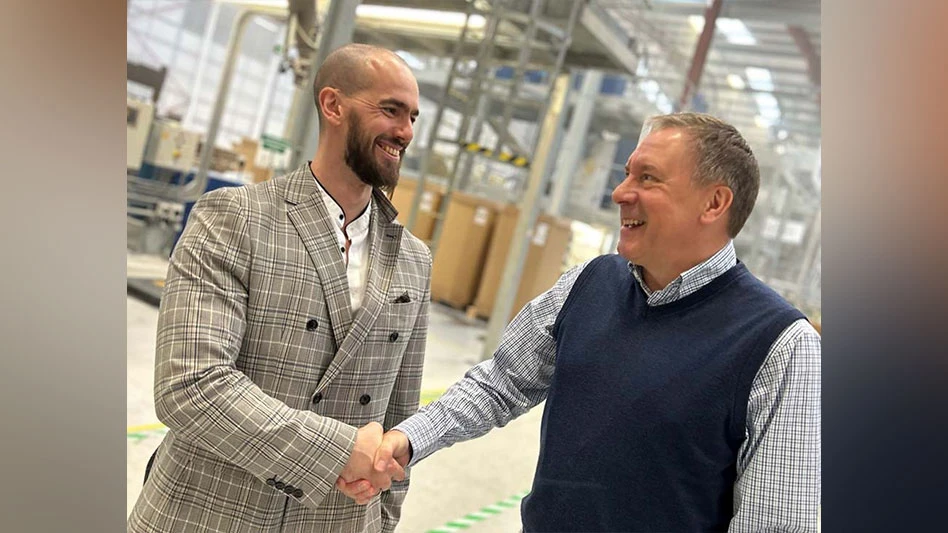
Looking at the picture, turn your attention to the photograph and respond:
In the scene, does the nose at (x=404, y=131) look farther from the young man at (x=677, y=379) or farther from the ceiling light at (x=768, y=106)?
the ceiling light at (x=768, y=106)

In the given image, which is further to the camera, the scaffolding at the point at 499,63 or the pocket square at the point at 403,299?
the scaffolding at the point at 499,63

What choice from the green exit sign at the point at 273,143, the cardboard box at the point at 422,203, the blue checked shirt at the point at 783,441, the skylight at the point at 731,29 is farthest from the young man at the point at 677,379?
the skylight at the point at 731,29

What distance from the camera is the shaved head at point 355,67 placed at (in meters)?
1.63

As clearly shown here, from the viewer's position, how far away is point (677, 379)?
1370 millimetres

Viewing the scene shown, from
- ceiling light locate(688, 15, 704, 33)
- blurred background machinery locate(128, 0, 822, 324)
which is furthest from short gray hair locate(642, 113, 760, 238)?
ceiling light locate(688, 15, 704, 33)

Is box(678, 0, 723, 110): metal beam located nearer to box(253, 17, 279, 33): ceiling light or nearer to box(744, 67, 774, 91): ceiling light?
box(744, 67, 774, 91): ceiling light

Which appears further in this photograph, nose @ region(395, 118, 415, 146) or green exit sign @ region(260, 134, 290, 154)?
green exit sign @ region(260, 134, 290, 154)

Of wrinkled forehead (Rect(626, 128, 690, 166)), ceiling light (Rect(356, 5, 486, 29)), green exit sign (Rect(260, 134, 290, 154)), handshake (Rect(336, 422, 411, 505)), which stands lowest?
handshake (Rect(336, 422, 411, 505))

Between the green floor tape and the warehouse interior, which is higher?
the warehouse interior

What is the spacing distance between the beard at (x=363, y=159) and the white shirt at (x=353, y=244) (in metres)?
0.09

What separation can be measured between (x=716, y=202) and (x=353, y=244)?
2.60ft

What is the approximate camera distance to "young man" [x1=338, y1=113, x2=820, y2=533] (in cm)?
129
